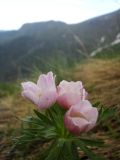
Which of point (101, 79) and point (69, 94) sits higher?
point (101, 79)

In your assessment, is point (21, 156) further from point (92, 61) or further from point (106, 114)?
point (92, 61)

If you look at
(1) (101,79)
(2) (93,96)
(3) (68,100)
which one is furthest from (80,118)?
(1) (101,79)

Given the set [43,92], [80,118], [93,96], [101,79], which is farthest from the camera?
[101,79]

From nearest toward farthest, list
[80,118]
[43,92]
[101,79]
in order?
[80,118] → [43,92] → [101,79]

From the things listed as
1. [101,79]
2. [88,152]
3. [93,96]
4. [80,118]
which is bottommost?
[88,152]

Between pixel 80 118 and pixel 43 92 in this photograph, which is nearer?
pixel 80 118

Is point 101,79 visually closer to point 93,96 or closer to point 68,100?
point 93,96

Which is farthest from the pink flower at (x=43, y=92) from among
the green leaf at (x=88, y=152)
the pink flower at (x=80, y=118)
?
the green leaf at (x=88, y=152)

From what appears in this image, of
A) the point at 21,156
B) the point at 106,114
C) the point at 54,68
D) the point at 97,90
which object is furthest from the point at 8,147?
the point at 54,68

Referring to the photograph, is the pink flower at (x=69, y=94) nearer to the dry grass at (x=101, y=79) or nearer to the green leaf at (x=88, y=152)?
the green leaf at (x=88, y=152)
